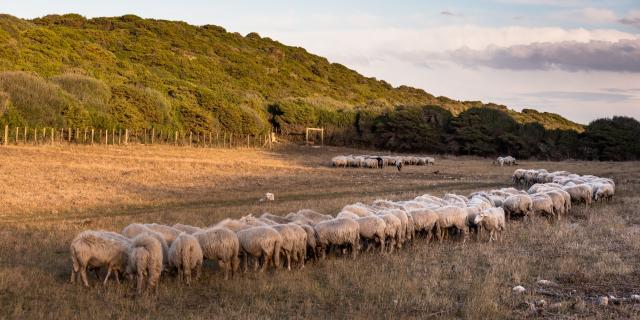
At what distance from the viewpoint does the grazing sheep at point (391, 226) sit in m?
14.2

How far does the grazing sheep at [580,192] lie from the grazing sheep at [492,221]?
707 cm

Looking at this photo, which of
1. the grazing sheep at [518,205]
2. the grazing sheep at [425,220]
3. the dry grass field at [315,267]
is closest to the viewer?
the dry grass field at [315,267]

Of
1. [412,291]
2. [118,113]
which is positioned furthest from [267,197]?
[118,113]

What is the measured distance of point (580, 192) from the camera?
2212 centimetres

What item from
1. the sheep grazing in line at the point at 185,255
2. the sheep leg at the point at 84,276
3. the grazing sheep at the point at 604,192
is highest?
the grazing sheep at the point at 604,192

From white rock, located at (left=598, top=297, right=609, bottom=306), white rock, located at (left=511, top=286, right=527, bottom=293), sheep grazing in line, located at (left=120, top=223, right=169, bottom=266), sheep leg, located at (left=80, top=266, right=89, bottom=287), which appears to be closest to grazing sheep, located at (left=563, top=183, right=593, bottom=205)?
white rock, located at (left=511, top=286, right=527, bottom=293)

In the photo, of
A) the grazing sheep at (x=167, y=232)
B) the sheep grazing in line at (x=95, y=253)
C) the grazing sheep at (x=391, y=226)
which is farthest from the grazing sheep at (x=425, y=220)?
the sheep grazing in line at (x=95, y=253)

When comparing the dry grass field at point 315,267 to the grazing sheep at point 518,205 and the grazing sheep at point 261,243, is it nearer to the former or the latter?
the grazing sheep at point 261,243

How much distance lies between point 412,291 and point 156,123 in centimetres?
4667

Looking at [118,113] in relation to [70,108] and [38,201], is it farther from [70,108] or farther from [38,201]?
[38,201]

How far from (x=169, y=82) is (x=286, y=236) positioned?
6258 centimetres

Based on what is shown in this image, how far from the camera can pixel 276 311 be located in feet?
31.3

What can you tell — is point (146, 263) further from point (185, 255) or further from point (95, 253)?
point (95, 253)

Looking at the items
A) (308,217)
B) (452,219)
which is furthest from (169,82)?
(452,219)
